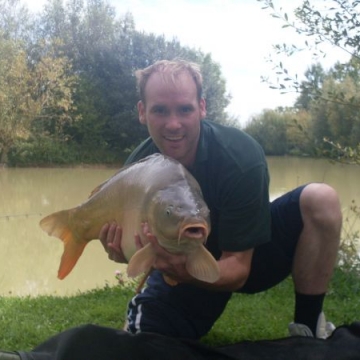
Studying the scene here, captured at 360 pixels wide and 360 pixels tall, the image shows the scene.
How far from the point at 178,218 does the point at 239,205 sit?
1.45 ft

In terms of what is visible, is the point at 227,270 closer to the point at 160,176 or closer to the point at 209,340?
the point at 160,176

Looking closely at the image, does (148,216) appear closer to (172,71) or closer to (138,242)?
(138,242)

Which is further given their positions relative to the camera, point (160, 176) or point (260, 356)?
point (260, 356)

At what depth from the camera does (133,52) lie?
1942 cm

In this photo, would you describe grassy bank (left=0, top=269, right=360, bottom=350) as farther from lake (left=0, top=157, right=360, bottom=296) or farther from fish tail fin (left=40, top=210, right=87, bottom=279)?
lake (left=0, top=157, right=360, bottom=296)

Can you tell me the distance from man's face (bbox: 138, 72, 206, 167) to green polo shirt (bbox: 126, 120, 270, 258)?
4cm

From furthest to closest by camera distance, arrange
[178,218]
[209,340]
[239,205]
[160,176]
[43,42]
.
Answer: [43,42], [209,340], [239,205], [160,176], [178,218]

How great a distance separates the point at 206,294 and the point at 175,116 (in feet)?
1.62

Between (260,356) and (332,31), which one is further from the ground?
(332,31)

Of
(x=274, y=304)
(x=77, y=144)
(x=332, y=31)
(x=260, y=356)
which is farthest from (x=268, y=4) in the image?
(x=77, y=144)

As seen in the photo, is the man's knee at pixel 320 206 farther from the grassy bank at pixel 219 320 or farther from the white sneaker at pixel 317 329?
the grassy bank at pixel 219 320

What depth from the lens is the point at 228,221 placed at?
1.43 metres

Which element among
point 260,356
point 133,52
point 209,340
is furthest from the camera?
point 133,52

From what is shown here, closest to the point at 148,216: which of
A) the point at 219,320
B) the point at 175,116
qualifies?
the point at 175,116
